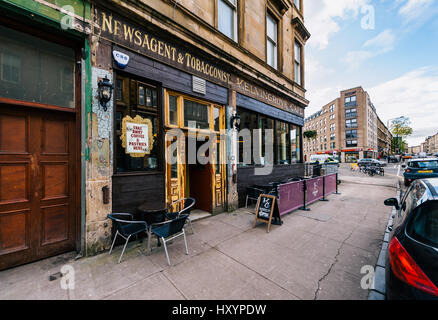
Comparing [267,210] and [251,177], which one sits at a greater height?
[251,177]

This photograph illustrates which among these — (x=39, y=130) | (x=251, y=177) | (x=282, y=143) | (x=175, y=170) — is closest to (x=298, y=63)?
(x=282, y=143)

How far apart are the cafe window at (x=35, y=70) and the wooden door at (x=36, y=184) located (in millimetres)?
322

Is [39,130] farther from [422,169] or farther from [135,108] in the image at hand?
[422,169]

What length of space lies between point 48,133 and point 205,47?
16.4ft

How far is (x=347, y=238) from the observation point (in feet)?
14.7

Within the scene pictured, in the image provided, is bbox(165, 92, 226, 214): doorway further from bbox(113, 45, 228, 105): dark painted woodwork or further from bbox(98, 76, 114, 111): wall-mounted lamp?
bbox(98, 76, 114, 111): wall-mounted lamp

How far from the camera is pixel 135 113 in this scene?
4.64 metres

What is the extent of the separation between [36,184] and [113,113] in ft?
6.77

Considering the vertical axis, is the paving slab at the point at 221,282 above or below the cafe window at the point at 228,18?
below

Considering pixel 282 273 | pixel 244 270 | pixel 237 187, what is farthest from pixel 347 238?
pixel 237 187

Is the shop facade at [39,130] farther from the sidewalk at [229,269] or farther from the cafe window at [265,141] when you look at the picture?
the cafe window at [265,141]

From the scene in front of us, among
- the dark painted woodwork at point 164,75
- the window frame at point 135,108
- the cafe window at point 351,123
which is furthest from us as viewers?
the cafe window at point 351,123

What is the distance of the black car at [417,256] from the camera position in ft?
5.50

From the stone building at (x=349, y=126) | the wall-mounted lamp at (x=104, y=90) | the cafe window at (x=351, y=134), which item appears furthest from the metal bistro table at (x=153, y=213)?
the cafe window at (x=351, y=134)
